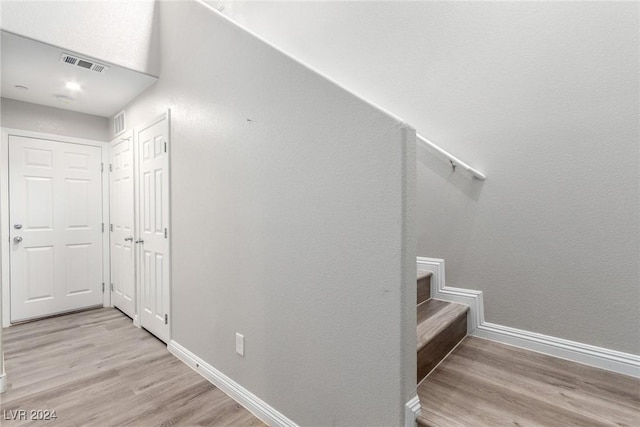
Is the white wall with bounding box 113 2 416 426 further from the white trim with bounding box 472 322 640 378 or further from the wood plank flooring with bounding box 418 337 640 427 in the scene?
the white trim with bounding box 472 322 640 378

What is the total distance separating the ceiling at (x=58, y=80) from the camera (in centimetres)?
235

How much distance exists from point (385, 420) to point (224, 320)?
1.24 m

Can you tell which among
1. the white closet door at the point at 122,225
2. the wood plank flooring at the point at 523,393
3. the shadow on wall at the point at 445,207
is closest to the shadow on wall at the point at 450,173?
the shadow on wall at the point at 445,207

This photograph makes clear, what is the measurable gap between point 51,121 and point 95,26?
5.76ft

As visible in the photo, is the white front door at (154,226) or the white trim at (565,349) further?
the white front door at (154,226)

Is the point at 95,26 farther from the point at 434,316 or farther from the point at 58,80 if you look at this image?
the point at 434,316

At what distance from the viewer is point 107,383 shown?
212 cm

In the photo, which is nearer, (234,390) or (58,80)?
(234,390)

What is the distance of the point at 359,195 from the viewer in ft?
4.07

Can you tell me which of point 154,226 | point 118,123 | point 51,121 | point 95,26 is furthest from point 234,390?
point 51,121

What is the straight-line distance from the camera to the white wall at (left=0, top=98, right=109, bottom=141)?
129 inches

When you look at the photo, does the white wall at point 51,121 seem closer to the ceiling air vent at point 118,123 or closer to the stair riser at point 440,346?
the ceiling air vent at point 118,123

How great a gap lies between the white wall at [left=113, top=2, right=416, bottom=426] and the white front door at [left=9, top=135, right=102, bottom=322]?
2.12 metres

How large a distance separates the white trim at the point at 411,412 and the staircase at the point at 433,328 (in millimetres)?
26
